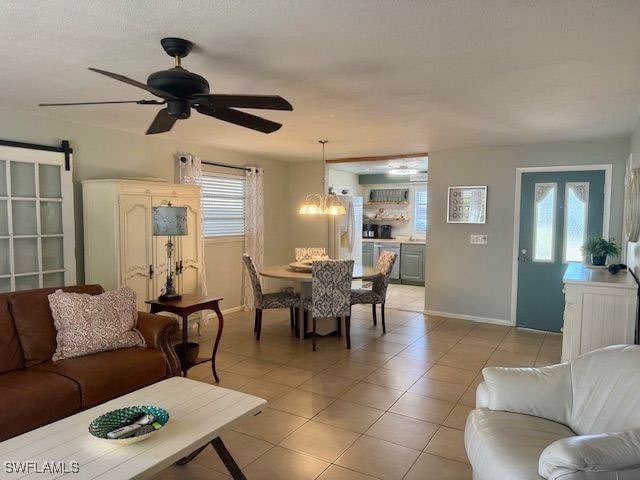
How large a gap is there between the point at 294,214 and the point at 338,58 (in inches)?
195

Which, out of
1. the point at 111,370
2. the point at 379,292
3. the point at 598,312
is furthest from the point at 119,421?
the point at 379,292

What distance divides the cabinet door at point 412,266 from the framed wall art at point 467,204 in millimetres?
2673

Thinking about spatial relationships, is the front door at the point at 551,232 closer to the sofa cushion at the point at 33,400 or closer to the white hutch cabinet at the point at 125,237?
the white hutch cabinet at the point at 125,237

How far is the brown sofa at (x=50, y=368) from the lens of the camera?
2393 millimetres

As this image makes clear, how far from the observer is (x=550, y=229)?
212 inches

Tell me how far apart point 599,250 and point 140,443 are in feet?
14.5

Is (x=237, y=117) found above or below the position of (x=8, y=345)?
above

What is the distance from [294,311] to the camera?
5.34 meters

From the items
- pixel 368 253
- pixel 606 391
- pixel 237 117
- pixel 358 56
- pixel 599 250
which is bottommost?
pixel 606 391

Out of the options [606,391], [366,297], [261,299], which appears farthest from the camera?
[366,297]

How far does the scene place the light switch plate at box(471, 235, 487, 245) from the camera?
5773 millimetres

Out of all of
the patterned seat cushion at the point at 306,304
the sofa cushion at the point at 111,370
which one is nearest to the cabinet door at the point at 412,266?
the patterned seat cushion at the point at 306,304

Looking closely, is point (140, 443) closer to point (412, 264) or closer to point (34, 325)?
point (34, 325)

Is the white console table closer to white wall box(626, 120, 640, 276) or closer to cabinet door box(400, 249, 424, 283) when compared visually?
white wall box(626, 120, 640, 276)
